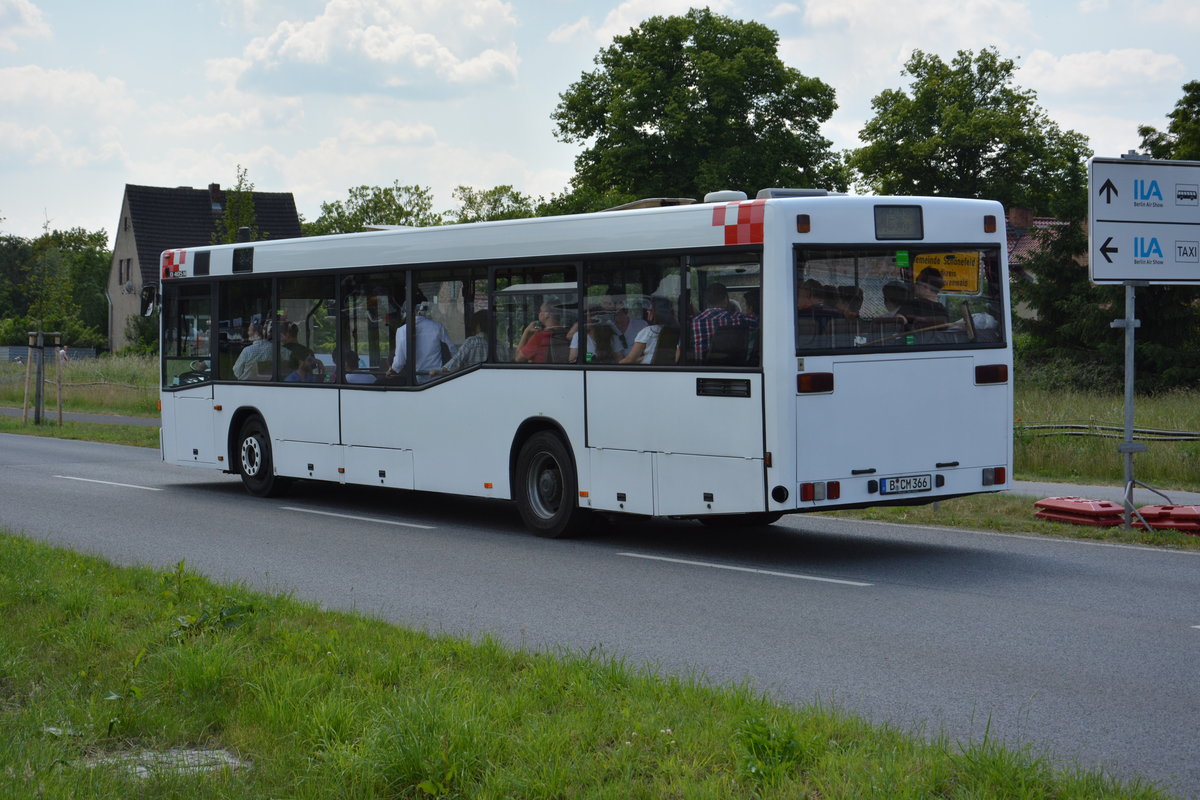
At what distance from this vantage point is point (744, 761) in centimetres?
500

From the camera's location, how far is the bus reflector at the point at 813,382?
10.5m

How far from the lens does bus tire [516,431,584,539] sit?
12.4 m

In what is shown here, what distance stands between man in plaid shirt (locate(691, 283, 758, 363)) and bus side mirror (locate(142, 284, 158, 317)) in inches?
362

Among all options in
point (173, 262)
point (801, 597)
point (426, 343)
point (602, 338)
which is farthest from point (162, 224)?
point (801, 597)

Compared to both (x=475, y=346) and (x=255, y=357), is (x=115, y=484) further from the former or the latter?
(x=475, y=346)

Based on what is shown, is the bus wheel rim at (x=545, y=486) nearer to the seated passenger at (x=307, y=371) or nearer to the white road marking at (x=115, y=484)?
the seated passenger at (x=307, y=371)

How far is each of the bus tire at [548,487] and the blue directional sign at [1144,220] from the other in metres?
5.20

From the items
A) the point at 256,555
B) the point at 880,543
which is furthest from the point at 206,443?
the point at 880,543

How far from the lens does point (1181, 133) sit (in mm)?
49250

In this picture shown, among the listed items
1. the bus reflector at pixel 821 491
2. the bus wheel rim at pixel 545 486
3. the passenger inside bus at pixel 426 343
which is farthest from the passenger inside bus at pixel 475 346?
the bus reflector at pixel 821 491

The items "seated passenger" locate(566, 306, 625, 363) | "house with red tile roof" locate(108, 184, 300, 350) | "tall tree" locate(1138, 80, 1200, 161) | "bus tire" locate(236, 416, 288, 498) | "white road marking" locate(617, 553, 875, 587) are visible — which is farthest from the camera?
"house with red tile roof" locate(108, 184, 300, 350)

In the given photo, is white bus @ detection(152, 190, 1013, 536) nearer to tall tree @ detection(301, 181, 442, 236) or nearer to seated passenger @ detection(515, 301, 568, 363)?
seated passenger @ detection(515, 301, 568, 363)

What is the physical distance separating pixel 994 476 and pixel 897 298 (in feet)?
5.70

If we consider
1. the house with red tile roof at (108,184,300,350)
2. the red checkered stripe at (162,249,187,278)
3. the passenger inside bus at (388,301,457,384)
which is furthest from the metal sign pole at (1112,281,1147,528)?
the house with red tile roof at (108,184,300,350)
